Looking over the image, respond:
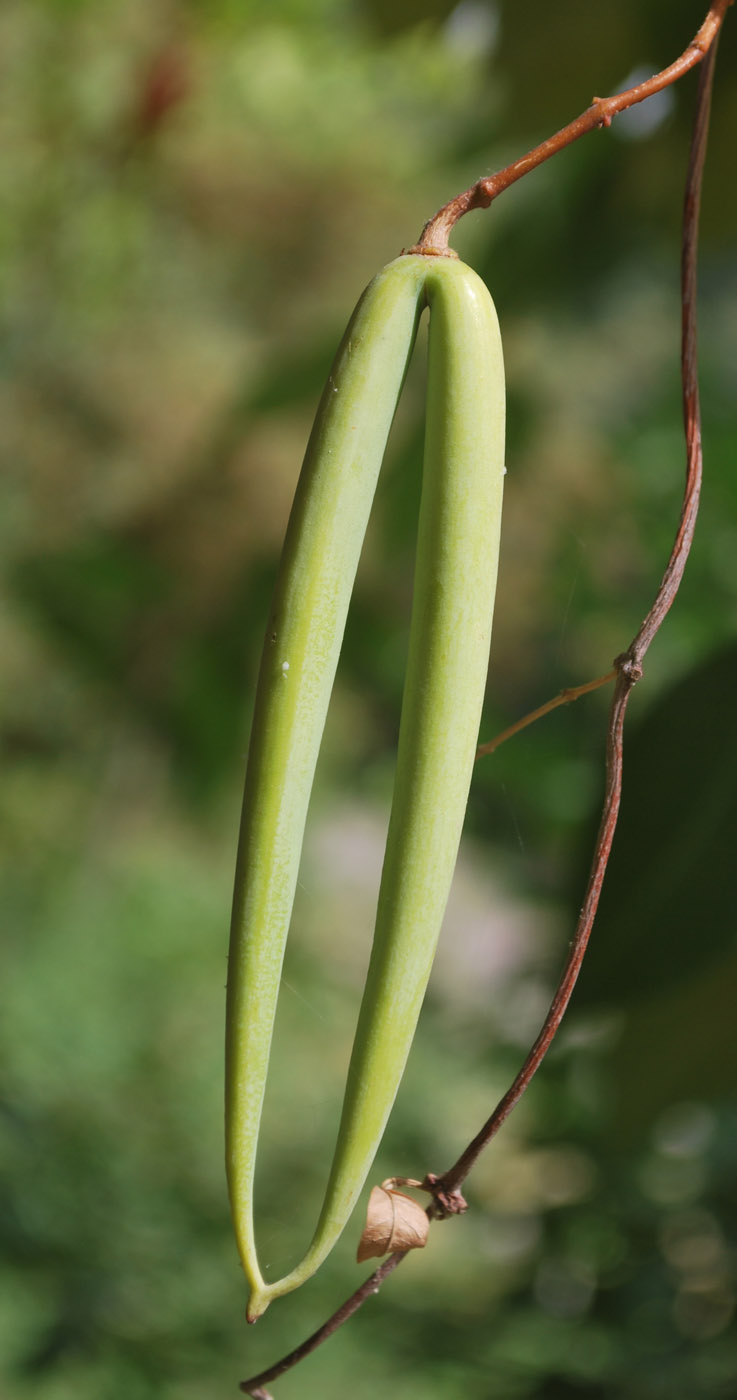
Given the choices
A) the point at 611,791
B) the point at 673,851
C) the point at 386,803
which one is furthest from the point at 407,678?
the point at 386,803

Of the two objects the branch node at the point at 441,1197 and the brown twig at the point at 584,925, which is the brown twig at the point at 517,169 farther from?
the branch node at the point at 441,1197

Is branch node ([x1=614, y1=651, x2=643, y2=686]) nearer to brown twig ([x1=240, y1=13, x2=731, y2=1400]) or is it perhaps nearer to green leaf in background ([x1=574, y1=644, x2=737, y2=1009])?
brown twig ([x1=240, y1=13, x2=731, y2=1400])

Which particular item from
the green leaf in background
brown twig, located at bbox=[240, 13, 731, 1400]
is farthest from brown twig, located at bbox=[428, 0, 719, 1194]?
the green leaf in background

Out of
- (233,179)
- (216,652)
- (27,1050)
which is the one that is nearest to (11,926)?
(27,1050)

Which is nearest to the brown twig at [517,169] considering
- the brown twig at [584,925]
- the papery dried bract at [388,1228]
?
the brown twig at [584,925]

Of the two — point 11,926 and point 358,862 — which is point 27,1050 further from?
point 358,862
